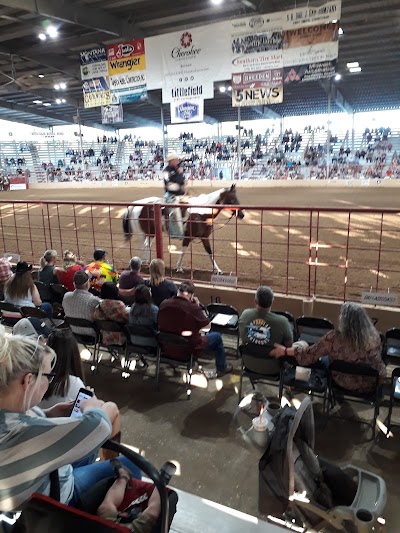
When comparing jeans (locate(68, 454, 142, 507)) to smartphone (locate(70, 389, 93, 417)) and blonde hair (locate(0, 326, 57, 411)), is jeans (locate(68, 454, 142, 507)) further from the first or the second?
blonde hair (locate(0, 326, 57, 411))

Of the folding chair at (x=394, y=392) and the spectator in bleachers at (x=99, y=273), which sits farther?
the spectator in bleachers at (x=99, y=273)

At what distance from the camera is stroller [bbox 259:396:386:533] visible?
2346 mm

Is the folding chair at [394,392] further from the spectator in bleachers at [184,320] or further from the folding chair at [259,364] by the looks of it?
the spectator in bleachers at [184,320]

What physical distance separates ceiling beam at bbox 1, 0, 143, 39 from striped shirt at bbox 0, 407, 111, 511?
36.6ft

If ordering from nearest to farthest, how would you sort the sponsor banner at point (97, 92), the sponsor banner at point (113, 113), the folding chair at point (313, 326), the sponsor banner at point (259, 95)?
1. the folding chair at point (313, 326)
2. the sponsor banner at point (259, 95)
3. the sponsor banner at point (97, 92)
4. the sponsor banner at point (113, 113)

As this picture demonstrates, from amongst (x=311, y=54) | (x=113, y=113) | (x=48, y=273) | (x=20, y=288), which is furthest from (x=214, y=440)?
(x=113, y=113)

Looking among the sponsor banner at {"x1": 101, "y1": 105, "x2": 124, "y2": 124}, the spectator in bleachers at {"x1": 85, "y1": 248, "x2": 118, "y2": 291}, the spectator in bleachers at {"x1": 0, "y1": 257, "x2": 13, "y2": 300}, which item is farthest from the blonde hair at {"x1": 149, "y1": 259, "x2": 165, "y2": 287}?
the sponsor banner at {"x1": 101, "y1": 105, "x2": 124, "y2": 124}

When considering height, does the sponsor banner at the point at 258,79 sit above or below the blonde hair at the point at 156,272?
above

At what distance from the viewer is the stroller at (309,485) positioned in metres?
2.35

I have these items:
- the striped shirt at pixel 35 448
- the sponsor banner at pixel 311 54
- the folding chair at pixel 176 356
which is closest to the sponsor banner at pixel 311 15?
the sponsor banner at pixel 311 54

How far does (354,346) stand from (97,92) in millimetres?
12151

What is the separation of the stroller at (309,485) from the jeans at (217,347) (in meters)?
1.82

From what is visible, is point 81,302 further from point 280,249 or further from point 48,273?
point 280,249

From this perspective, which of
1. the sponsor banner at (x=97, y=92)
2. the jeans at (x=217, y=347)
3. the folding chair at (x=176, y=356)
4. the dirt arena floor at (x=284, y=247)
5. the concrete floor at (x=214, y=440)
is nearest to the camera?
the concrete floor at (x=214, y=440)
